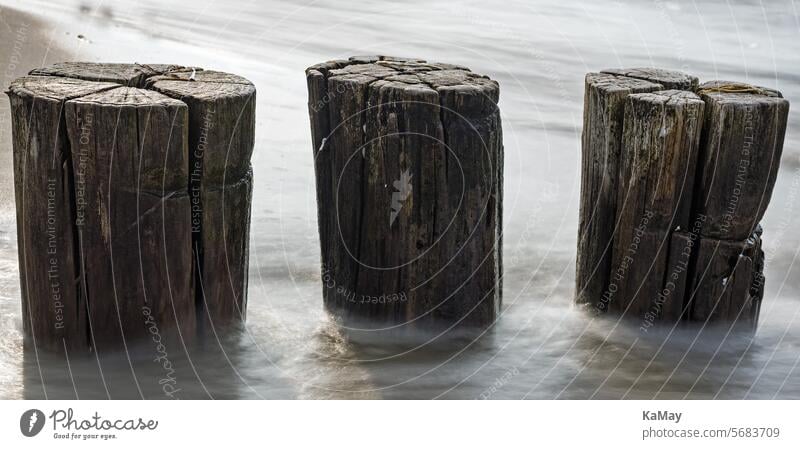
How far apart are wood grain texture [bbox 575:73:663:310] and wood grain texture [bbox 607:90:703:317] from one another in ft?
0.16

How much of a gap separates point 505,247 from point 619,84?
1672mm

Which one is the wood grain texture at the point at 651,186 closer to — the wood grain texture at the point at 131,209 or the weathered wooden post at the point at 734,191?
the weathered wooden post at the point at 734,191

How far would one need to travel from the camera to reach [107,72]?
402 cm

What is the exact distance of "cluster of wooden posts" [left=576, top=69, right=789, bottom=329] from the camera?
4.09 m

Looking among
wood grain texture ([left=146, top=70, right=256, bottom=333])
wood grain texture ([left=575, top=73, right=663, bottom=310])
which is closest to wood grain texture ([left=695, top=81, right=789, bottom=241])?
wood grain texture ([left=575, top=73, right=663, bottom=310])

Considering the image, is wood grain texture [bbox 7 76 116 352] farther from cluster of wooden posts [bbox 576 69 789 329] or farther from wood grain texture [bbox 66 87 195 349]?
cluster of wooden posts [bbox 576 69 789 329]

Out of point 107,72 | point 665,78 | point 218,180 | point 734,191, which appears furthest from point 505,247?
point 107,72

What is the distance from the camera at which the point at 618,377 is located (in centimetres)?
413

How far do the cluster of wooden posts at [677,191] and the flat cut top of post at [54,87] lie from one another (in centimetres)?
205

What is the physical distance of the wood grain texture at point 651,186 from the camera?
13.5 ft

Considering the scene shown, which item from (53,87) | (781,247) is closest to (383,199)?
(53,87)

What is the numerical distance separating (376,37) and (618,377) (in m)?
8.51

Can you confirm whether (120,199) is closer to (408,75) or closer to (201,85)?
(201,85)

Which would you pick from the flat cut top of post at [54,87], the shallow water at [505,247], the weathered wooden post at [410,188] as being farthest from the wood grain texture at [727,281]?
the flat cut top of post at [54,87]
